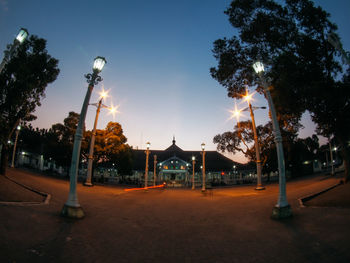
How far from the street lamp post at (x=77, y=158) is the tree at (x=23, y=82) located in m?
7.96

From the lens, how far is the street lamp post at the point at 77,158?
567cm

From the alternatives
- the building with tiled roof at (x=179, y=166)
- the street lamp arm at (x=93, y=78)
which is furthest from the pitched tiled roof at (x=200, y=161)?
the street lamp arm at (x=93, y=78)

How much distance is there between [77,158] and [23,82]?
31.9 ft

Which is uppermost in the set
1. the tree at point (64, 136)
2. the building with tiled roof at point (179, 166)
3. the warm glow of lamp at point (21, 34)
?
the warm glow of lamp at point (21, 34)

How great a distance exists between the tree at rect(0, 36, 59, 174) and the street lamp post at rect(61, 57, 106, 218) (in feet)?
26.1

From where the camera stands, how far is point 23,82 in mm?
11953

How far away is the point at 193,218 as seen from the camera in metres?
6.77

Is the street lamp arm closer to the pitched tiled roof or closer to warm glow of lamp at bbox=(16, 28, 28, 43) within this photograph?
warm glow of lamp at bbox=(16, 28, 28, 43)

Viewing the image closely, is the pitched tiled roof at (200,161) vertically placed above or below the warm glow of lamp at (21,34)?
below

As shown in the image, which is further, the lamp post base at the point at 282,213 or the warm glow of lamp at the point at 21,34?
the warm glow of lamp at the point at 21,34

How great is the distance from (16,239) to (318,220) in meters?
7.46

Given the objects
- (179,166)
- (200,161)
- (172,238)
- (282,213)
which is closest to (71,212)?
(172,238)

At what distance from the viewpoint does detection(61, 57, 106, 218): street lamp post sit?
5668 mm

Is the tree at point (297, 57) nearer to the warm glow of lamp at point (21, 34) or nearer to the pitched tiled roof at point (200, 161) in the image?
the warm glow of lamp at point (21, 34)
